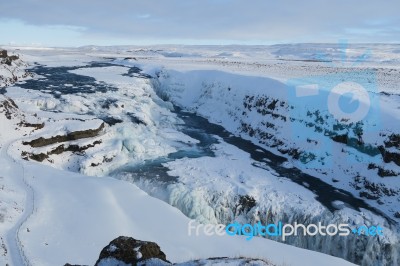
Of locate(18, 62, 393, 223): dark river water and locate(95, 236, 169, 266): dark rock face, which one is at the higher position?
locate(95, 236, 169, 266): dark rock face

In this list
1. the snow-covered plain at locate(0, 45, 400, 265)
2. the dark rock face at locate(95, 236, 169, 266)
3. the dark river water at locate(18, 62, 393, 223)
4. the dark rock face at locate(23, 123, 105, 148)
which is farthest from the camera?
the dark rock face at locate(23, 123, 105, 148)

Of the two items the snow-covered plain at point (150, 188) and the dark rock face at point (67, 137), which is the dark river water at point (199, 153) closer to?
the snow-covered plain at point (150, 188)

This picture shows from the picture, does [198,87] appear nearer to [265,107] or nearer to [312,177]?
[265,107]

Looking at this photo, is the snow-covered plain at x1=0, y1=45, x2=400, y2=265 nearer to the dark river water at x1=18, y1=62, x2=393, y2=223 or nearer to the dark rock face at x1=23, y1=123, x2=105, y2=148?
the dark rock face at x1=23, y1=123, x2=105, y2=148

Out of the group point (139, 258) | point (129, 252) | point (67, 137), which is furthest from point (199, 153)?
point (139, 258)

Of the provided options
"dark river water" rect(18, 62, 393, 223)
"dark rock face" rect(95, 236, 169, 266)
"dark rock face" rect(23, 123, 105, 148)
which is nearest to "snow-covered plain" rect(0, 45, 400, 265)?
"dark rock face" rect(23, 123, 105, 148)

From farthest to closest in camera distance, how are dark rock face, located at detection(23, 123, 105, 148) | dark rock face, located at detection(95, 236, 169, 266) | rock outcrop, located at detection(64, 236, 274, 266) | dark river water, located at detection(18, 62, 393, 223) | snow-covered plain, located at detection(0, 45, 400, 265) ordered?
dark rock face, located at detection(23, 123, 105, 148), dark river water, located at detection(18, 62, 393, 223), snow-covered plain, located at detection(0, 45, 400, 265), dark rock face, located at detection(95, 236, 169, 266), rock outcrop, located at detection(64, 236, 274, 266)

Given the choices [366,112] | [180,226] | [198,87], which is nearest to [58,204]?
[180,226]
